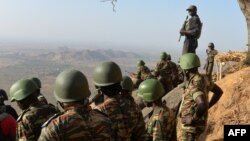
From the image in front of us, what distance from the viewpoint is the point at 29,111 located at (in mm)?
5172

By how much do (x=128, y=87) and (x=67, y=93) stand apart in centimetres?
323

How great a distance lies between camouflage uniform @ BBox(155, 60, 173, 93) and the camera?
14125mm

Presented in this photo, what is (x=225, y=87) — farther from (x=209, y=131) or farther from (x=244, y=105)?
(x=209, y=131)

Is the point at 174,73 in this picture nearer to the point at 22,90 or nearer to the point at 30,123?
the point at 22,90

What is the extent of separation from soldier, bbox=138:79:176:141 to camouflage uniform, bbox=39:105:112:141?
171 cm

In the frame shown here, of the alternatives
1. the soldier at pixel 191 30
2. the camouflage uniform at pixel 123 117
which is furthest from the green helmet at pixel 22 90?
the soldier at pixel 191 30

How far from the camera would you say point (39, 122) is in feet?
16.9

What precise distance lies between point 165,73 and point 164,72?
0.18ft

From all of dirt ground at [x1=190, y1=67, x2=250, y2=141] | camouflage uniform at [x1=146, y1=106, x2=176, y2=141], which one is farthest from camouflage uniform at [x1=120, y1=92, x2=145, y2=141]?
dirt ground at [x1=190, y1=67, x2=250, y2=141]

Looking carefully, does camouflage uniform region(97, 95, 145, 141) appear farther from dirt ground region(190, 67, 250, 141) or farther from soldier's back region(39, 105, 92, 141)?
dirt ground region(190, 67, 250, 141)

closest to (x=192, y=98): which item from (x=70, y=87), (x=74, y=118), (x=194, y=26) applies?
(x=70, y=87)

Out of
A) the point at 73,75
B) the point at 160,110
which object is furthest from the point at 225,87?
the point at 73,75

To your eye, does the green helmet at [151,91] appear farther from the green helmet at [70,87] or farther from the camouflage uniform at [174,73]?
the camouflage uniform at [174,73]

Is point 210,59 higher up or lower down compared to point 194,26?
lower down
